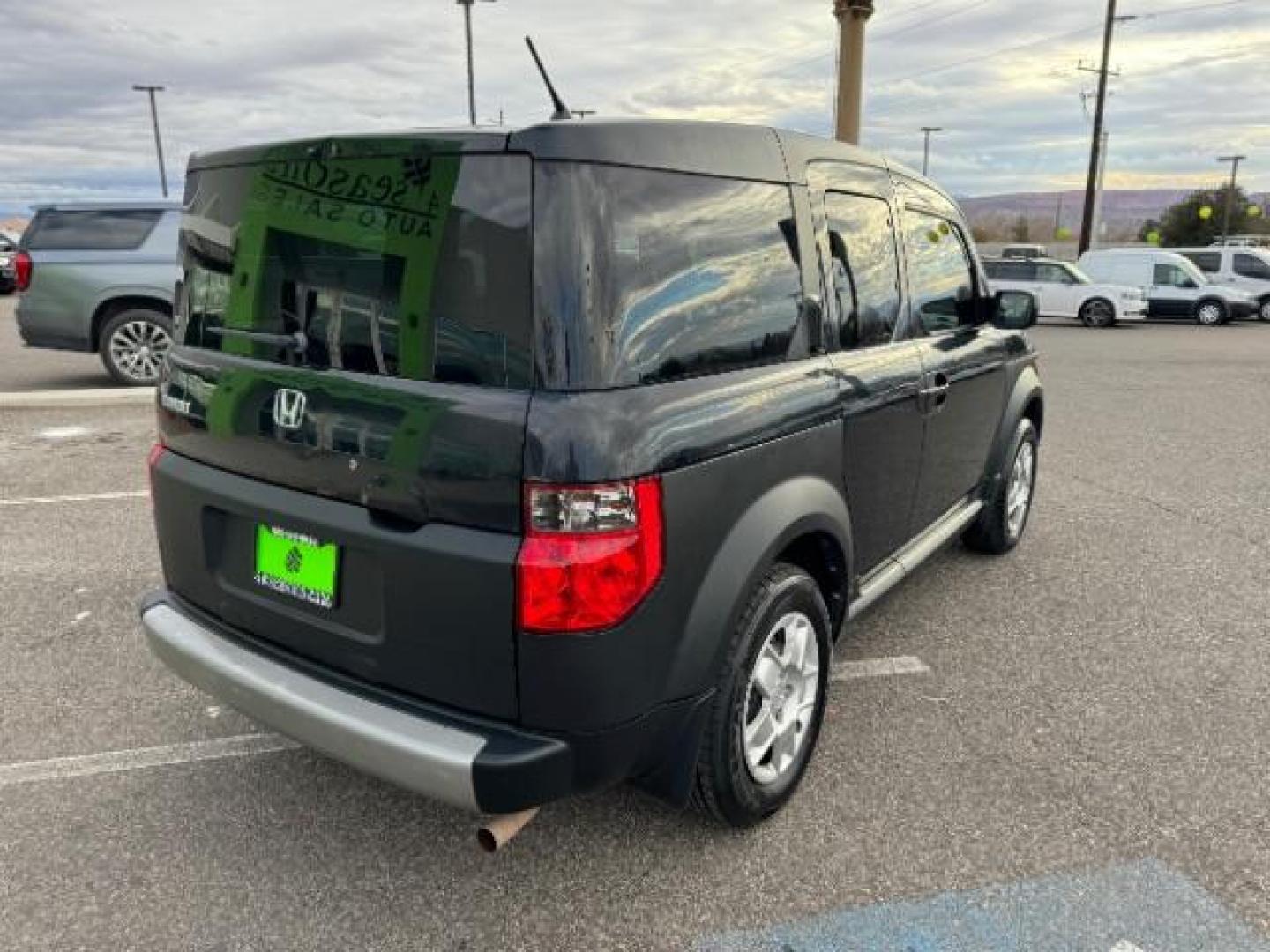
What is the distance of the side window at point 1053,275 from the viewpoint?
73.9ft

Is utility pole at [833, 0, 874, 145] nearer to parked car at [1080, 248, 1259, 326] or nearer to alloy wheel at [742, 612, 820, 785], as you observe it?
parked car at [1080, 248, 1259, 326]

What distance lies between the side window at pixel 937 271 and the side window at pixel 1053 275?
20.4 meters

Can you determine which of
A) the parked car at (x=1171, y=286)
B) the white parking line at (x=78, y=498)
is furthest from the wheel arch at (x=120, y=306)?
the parked car at (x=1171, y=286)

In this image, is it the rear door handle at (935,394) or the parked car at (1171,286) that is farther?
the parked car at (1171,286)

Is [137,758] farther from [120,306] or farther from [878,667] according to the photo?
[120,306]

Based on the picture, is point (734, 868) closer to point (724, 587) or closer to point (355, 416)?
point (724, 587)

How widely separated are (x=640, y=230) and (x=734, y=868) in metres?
1.67

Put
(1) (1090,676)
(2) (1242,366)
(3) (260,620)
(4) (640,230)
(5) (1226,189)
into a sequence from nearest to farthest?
1. (4) (640,230)
2. (3) (260,620)
3. (1) (1090,676)
4. (2) (1242,366)
5. (5) (1226,189)

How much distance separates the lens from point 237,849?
2609 mm

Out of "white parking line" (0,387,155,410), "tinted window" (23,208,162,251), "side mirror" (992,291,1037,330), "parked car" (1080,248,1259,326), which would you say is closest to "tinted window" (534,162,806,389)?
"side mirror" (992,291,1037,330)

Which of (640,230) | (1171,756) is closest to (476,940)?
(640,230)

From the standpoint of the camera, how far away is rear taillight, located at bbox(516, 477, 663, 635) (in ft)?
6.63

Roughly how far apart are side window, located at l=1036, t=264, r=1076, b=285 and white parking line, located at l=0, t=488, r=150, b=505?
2164cm

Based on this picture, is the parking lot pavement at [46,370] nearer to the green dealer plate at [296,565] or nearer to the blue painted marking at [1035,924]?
the green dealer plate at [296,565]
